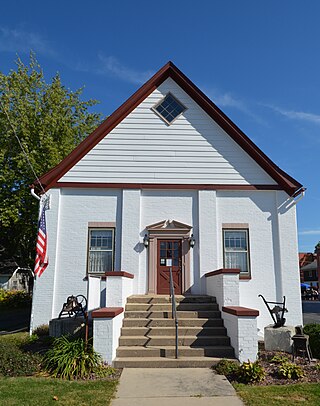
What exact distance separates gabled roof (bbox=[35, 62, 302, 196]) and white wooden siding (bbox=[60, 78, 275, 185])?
162mm

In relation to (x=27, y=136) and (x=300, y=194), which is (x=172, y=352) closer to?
(x=300, y=194)

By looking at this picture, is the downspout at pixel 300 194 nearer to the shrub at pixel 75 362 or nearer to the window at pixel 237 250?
the window at pixel 237 250

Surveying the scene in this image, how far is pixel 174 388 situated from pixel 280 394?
70.7 inches

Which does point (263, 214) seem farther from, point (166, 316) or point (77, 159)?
point (77, 159)

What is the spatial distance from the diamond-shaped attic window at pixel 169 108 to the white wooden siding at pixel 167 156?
0.23 metres

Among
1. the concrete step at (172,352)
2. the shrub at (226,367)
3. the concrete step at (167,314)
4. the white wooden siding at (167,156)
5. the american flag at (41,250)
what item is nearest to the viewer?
the shrub at (226,367)

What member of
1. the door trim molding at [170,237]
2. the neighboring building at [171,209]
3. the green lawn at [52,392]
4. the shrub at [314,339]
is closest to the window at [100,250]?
the neighboring building at [171,209]

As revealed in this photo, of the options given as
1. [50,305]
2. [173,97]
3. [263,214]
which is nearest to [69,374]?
[50,305]

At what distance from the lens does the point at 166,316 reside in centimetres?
931

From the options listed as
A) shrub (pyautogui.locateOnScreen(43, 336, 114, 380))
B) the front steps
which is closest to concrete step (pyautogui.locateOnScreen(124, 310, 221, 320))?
the front steps

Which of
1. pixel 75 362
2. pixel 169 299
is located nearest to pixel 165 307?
pixel 169 299

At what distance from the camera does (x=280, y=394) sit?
5.93 meters

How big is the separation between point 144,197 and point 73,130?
12.5 meters

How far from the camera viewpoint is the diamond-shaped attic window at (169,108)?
42.1 ft
